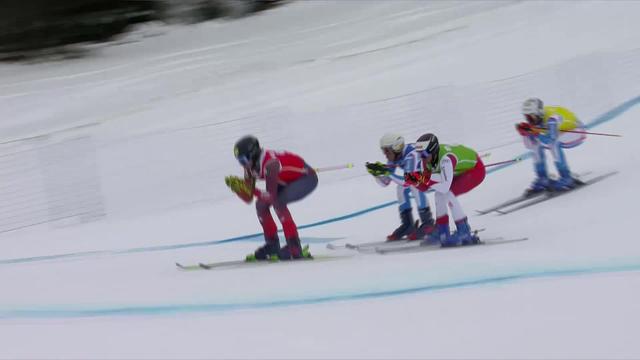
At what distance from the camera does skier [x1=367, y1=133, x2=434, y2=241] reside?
27.2ft

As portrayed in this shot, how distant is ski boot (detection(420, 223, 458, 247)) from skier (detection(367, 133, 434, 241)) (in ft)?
1.06

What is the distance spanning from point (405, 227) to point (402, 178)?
0.63 metres

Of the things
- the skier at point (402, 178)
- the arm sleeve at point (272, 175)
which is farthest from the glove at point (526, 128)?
the arm sleeve at point (272, 175)

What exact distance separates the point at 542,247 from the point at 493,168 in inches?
171

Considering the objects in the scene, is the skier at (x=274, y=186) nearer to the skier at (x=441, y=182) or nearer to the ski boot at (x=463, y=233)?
the skier at (x=441, y=182)

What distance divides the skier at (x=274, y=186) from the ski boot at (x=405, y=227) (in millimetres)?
1144

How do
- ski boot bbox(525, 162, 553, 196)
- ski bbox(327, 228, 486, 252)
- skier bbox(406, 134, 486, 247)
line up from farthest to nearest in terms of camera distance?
ski boot bbox(525, 162, 553, 196), ski bbox(327, 228, 486, 252), skier bbox(406, 134, 486, 247)

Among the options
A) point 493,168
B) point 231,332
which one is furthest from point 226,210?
point 231,332

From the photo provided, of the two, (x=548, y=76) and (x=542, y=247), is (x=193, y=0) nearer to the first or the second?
(x=548, y=76)

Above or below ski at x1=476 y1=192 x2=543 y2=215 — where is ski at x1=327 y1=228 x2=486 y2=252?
above

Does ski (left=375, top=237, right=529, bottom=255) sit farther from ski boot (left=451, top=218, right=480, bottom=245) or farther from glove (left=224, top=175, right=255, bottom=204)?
glove (left=224, top=175, right=255, bottom=204)

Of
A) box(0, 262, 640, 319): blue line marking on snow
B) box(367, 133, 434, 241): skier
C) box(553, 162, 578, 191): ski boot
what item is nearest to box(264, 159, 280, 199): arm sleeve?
box(367, 133, 434, 241): skier

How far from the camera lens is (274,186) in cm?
792

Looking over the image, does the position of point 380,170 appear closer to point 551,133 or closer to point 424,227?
point 424,227
